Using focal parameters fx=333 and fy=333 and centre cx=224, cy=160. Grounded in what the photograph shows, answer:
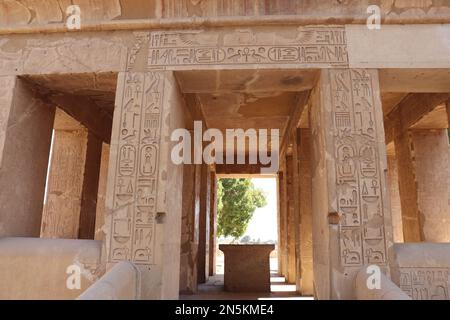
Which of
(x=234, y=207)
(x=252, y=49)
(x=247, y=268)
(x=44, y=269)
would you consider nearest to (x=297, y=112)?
(x=252, y=49)

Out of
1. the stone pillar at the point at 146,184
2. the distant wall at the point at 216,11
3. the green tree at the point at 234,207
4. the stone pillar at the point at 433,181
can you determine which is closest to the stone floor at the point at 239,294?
the stone pillar at the point at 146,184

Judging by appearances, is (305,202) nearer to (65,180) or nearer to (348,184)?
(348,184)

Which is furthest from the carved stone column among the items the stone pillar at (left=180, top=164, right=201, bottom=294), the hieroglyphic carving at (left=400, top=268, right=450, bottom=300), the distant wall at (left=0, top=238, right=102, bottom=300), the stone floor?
the distant wall at (left=0, top=238, right=102, bottom=300)

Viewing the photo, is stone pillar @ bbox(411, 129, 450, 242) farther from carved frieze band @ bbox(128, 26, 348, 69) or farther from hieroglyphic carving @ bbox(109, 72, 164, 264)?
hieroglyphic carving @ bbox(109, 72, 164, 264)

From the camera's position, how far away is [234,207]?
16.3 meters

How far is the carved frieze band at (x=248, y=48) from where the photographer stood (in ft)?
10.7

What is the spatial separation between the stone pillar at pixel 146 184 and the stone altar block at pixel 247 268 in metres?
2.66

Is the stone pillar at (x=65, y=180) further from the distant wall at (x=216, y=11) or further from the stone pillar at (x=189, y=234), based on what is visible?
the distant wall at (x=216, y=11)

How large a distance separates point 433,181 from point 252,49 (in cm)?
404

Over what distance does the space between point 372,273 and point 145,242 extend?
6.19 ft

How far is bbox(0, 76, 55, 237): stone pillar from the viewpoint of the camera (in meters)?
3.27

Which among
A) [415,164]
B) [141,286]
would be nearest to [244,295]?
[141,286]

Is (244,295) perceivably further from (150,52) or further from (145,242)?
(150,52)
